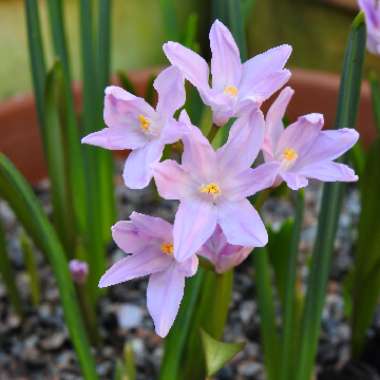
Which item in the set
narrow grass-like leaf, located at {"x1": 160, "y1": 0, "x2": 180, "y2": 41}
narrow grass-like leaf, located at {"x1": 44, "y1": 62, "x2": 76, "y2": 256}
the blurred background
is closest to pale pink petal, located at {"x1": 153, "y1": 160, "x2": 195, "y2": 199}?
narrow grass-like leaf, located at {"x1": 44, "y1": 62, "x2": 76, "y2": 256}

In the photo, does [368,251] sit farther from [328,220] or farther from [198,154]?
[198,154]

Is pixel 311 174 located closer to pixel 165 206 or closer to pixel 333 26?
pixel 165 206

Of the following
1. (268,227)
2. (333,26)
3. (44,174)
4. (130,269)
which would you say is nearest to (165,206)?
(44,174)

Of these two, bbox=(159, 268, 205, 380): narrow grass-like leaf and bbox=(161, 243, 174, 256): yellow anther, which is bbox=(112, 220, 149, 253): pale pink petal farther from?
bbox=(159, 268, 205, 380): narrow grass-like leaf

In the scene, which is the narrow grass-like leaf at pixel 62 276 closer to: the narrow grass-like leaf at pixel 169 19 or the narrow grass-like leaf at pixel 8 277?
the narrow grass-like leaf at pixel 8 277

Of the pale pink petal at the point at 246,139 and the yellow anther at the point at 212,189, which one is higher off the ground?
the pale pink petal at the point at 246,139

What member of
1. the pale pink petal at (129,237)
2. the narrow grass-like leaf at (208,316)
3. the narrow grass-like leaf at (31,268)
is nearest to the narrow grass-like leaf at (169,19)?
the narrow grass-like leaf at (31,268)

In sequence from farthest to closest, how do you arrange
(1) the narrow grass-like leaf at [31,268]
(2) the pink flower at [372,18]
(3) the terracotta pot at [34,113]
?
(3) the terracotta pot at [34,113] → (1) the narrow grass-like leaf at [31,268] → (2) the pink flower at [372,18]

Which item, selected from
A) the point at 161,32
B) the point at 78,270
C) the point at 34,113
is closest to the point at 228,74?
the point at 78,270

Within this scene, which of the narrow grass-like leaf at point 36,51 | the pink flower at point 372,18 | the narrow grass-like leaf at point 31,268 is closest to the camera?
the pink flower at point 372,18
